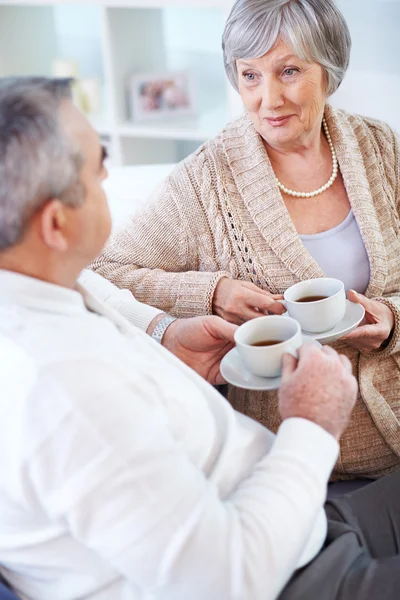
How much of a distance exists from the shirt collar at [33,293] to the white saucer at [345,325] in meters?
0.54

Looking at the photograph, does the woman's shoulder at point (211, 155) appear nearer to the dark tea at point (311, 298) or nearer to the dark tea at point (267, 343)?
the dark tea at point (311, 298)

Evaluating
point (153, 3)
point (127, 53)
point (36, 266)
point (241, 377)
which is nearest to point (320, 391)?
point (241, 377)

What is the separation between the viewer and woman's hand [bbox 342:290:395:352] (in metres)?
1.54

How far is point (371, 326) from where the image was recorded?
5.06ft

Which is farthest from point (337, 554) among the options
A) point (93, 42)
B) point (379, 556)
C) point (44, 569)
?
point (93, 42)

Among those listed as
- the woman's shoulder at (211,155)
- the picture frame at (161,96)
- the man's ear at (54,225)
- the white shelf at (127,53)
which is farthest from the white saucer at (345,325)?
the picture frame at (161,96)

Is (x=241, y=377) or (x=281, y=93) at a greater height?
(x=281, y=93)

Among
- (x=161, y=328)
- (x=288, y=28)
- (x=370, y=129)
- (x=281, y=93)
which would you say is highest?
(x=288, y=28)

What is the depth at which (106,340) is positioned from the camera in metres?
1.01

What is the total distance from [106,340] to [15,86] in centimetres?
35

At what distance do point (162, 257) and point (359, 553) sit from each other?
2.70 ft

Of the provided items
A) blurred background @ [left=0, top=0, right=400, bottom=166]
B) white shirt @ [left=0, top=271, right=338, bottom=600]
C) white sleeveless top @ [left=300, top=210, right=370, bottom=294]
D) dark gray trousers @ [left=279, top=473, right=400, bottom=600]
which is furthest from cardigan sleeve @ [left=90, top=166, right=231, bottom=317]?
blurred background @ [left=0, top=0, right=400, bottom=166]

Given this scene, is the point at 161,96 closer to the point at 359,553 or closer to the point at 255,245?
the point at 255,245

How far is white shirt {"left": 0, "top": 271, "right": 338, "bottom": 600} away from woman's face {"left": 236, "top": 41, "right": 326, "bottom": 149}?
0.79m
